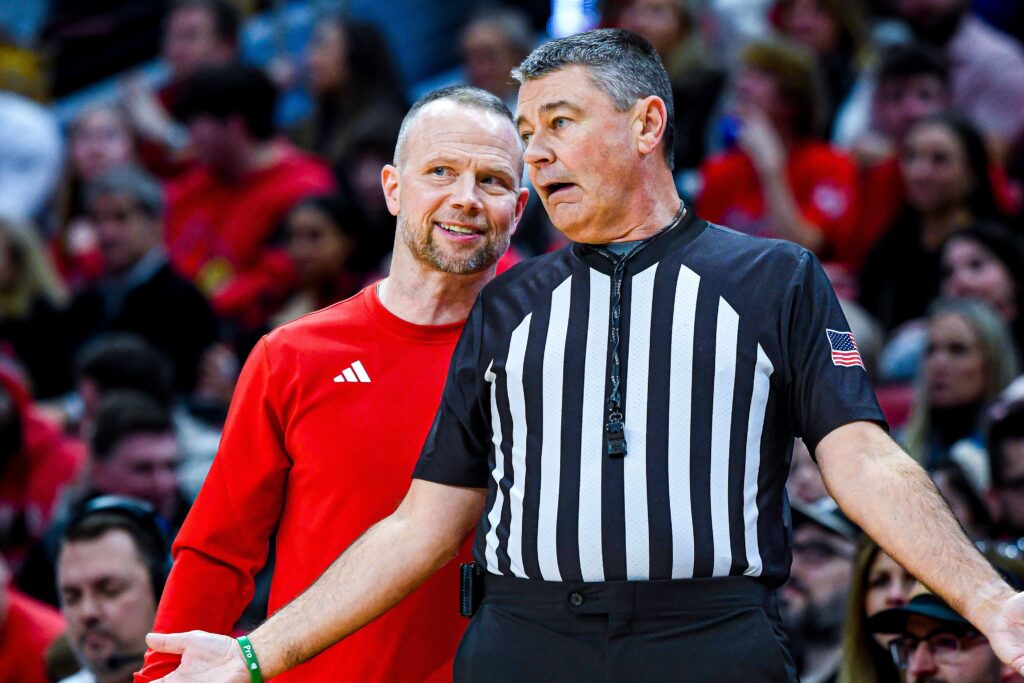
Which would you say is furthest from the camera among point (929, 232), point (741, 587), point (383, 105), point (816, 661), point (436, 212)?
point (383, 105)

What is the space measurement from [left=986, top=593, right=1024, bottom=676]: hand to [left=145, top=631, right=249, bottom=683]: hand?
133 cm

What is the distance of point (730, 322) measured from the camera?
2826 mm

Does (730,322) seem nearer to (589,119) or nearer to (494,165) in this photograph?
(589,119)

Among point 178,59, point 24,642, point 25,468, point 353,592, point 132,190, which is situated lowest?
point 24,642

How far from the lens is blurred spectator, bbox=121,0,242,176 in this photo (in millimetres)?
9578

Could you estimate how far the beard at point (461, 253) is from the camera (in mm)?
3459

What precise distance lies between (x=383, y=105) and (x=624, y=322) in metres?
5.85

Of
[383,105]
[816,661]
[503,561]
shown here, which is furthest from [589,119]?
[383,105]

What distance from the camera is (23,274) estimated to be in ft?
26.7

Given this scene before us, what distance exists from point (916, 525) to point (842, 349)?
35 cm

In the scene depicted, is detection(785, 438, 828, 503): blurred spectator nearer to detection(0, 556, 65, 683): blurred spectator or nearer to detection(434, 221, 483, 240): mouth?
detection(434, 221, 483, 240): mouth

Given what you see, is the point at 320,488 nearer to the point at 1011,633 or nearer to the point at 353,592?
the point at 353,592

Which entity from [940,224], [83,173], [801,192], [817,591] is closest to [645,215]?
[817,591]

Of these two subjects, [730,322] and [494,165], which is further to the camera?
[494,165]
